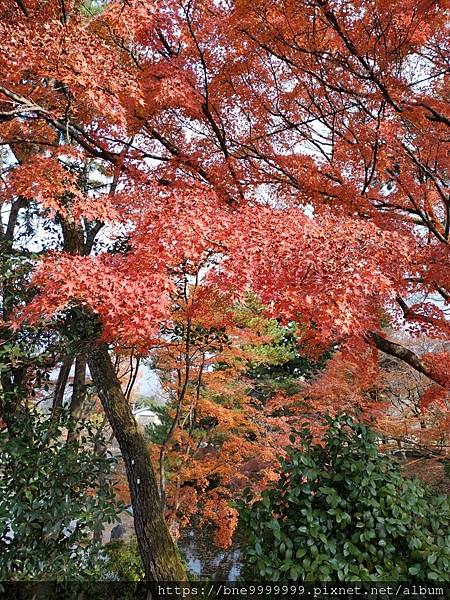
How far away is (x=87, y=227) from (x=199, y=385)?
9.89ft

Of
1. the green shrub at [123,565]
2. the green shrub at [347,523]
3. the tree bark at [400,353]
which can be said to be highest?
the tree bark at [400,353]

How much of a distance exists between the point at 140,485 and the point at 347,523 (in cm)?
230

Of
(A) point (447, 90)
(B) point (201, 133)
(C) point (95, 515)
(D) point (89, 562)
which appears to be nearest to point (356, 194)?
(A) point (447, 90)

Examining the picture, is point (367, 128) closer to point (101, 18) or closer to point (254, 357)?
point (101, 18)

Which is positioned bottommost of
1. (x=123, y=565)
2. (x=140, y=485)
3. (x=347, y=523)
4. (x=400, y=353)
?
(x=123, y=565)

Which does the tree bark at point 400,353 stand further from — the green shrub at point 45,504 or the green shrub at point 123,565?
the green shrub at point 123,565

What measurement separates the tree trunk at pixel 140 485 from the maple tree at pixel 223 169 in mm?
17

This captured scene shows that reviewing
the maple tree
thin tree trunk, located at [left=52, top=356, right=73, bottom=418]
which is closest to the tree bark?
the maple tree

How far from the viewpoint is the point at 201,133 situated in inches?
205

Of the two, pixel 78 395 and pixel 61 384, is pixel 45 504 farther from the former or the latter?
pixel 61 384

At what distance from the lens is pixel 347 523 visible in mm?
3010

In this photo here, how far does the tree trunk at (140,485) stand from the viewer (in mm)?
4227

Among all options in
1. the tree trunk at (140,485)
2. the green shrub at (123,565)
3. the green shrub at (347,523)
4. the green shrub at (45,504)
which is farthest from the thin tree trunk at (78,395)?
the green shrub at (347,523)

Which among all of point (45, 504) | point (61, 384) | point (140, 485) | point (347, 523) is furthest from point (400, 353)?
point (61, 384)
